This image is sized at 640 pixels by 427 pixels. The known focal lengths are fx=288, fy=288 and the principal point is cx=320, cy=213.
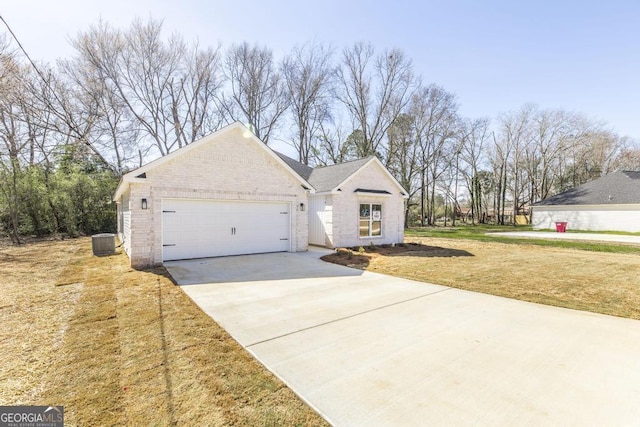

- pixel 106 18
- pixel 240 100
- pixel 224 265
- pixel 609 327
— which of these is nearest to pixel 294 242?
pixel 224 265

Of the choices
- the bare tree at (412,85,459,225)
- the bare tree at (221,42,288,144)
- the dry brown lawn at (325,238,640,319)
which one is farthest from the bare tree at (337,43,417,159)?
the dry brown lawn at (325,238,640,319)

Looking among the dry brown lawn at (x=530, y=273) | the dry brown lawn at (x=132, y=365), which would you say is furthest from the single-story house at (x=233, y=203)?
the dry brown lawn at (x=132, y=365)

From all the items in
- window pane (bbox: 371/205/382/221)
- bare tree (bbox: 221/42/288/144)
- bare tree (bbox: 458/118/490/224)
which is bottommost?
window pane (bbox: 371/205/382/221)

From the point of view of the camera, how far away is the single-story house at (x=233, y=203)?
8.63 meters

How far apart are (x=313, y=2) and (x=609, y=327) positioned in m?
13.3

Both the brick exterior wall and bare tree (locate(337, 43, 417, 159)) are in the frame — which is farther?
bare tree (locate(337, 43, 417, 159))

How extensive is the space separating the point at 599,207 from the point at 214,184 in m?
28.0

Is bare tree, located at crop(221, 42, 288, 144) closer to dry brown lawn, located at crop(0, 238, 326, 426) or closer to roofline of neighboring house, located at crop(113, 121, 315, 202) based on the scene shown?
roofline of neighboring house, located at crop(113, 121, 315, 202)

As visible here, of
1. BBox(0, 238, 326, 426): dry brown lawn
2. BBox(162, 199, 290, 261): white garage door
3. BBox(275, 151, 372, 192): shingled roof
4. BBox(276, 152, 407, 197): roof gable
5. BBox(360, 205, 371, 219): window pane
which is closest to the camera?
BBox(0, 238, 326, 426): dry brown lawn

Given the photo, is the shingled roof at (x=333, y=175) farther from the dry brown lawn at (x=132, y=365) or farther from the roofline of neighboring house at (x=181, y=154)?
the dry brown lawn at (x=132, y=365)

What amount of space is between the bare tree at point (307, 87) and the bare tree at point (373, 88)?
5.63ft

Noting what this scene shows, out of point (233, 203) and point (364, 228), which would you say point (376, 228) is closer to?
point (364, 228)

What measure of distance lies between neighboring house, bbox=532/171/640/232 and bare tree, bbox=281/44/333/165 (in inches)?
865

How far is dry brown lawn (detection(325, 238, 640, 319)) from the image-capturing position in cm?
570
